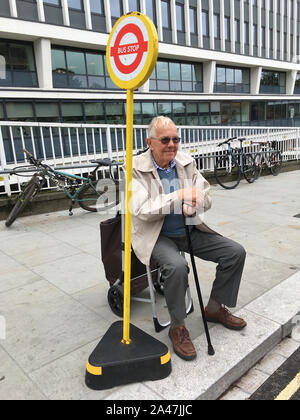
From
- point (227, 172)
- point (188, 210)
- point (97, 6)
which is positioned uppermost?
point (97, 6)

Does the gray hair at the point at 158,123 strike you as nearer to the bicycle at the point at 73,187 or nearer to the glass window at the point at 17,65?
the bicycle at the point at 73,187

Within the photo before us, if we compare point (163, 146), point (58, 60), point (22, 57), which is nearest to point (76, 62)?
point (58, 60)

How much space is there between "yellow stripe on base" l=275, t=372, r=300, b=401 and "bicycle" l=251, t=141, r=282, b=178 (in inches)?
322

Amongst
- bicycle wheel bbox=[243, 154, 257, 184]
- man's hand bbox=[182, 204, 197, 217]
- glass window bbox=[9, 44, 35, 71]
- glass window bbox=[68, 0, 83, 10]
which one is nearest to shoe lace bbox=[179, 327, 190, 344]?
man's hand bbox=[182, 204, 197, 217]

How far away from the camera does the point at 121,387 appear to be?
2.16m

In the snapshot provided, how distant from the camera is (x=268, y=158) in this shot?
10.5 metres

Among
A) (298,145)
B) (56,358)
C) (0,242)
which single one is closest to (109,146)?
(0,242)

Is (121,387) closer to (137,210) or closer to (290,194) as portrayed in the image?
(137,210)

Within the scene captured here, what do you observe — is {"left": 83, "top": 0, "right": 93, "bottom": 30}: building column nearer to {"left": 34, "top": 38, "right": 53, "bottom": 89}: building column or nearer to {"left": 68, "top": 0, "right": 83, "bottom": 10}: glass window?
{"left": 68, "top": 0, "right": 83, "bottom": 10}: glass window

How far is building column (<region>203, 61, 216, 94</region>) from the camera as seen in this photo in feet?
90.4

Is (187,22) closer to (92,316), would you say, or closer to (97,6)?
(97,6)

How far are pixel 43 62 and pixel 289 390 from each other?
1951 cm

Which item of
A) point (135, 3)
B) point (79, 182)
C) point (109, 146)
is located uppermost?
point (135, 3)
